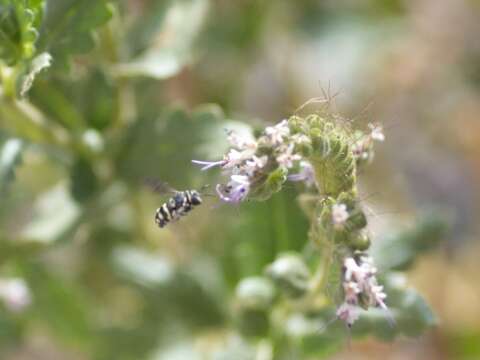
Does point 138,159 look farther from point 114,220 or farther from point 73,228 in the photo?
point 114,220

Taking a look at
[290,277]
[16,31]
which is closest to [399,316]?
[290,277]

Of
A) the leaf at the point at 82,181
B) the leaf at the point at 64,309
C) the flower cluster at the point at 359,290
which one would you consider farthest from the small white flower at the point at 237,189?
the leaf at the point at 64,309

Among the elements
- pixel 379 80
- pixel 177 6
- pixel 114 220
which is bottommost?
pixel 114 220

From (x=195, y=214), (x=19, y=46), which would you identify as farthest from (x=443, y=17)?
(x=19, y=46)

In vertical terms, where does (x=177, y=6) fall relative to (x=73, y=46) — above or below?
above

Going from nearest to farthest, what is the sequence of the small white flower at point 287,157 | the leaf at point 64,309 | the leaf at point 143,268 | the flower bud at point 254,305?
the small white flower at point 287,157, the flower bud at point 254,305, the leaf at point 143,268, the leaf at point 64,309

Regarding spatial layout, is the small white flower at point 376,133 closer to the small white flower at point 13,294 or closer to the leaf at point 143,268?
the leaf at point 143,268

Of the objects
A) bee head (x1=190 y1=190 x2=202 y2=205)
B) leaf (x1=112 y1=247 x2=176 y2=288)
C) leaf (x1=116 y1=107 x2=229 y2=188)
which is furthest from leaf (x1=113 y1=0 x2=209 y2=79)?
leaf (x1=112 y1=247 x2=176 y2=288)
